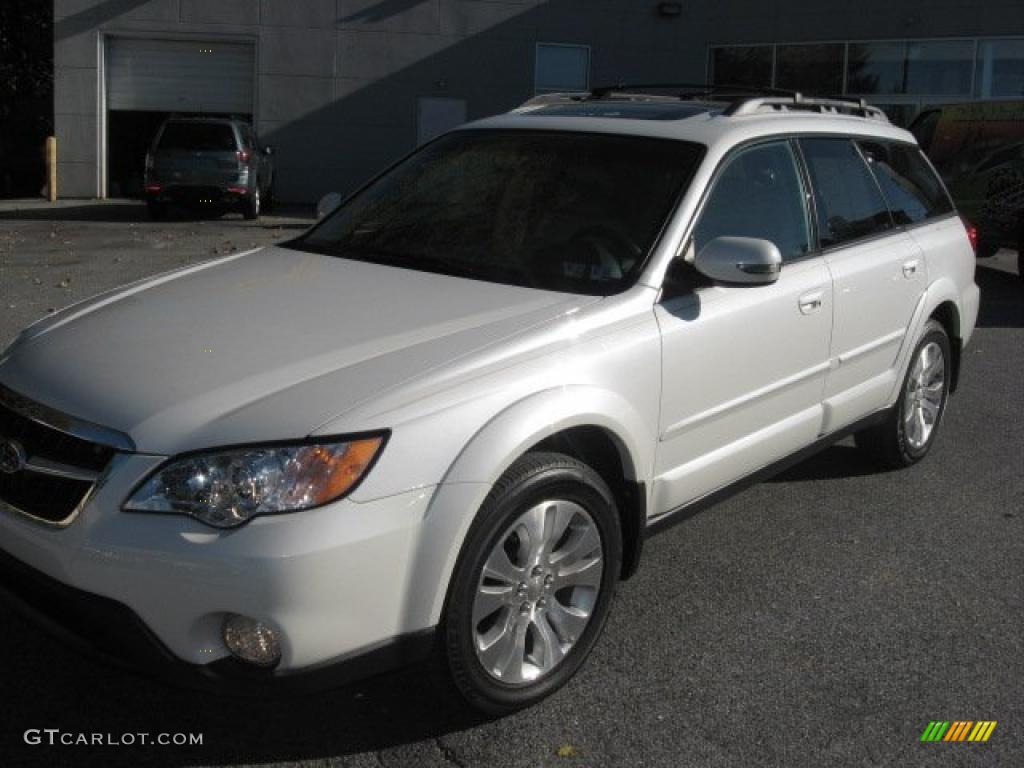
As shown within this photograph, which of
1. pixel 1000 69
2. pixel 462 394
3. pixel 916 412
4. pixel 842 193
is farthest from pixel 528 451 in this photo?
pixel 1000 69

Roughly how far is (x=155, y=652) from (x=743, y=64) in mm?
22946

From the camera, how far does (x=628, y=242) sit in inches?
160

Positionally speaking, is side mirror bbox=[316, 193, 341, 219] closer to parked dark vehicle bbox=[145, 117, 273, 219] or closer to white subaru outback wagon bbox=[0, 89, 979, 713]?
white subaru outback wagon bbox=[0, 89, 979, 713]

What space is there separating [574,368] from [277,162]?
21.7 meters

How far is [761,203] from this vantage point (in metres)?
4.56

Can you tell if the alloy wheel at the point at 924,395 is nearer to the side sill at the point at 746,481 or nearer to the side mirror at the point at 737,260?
the side sill at the point at 746,481

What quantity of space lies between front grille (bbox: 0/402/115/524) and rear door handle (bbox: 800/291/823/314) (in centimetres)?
265

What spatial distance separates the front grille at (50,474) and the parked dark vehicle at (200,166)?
16.8 metres

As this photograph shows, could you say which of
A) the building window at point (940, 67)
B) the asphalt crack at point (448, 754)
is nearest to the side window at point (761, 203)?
the asphalt crack at point (448, 754)

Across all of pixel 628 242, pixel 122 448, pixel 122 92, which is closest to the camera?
pixel 122 448

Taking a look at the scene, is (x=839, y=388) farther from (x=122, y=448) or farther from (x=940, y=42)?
(x=940, y=42)

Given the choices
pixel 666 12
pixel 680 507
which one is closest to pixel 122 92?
pixel 666 12

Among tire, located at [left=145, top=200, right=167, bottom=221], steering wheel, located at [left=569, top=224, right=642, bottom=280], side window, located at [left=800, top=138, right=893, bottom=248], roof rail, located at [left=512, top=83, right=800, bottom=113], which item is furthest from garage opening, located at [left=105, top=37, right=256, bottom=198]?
steering wheel, located at [left=569, top=224, right=642, bottom=280]

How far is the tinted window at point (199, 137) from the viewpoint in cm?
1939
